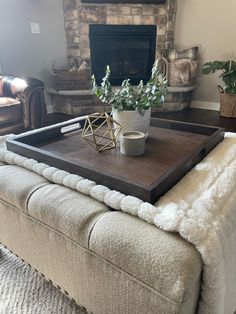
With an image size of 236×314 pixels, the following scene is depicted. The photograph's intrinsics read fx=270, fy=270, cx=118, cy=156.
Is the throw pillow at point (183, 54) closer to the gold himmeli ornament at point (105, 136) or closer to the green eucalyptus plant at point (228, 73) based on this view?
the green eucalyptus plant at point (228, 73)

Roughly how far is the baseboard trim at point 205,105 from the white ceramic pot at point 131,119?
116 inches

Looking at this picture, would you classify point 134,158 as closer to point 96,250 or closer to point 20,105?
point 96,250

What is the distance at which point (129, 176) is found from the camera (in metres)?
0.91

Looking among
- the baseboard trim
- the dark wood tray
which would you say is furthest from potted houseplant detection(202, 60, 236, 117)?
the dark wood tray

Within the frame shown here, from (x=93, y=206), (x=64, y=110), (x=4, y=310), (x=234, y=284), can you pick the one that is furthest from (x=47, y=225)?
(x=64, y=110)

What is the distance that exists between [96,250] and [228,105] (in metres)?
3.11

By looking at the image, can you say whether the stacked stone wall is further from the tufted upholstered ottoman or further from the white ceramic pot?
the tufted upholstered ottoman

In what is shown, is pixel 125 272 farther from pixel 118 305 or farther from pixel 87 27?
pixel 87 27

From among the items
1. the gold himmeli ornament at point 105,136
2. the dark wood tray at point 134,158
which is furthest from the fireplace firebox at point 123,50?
the gold himmeli ornament at point 105,136

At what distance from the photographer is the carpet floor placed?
0.99 m

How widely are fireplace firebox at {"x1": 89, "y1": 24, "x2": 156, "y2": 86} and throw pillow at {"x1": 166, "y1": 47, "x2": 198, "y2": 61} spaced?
0.28m

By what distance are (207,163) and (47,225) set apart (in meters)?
0.61

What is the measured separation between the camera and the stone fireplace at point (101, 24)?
3.47 meters

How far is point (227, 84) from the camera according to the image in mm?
3234
